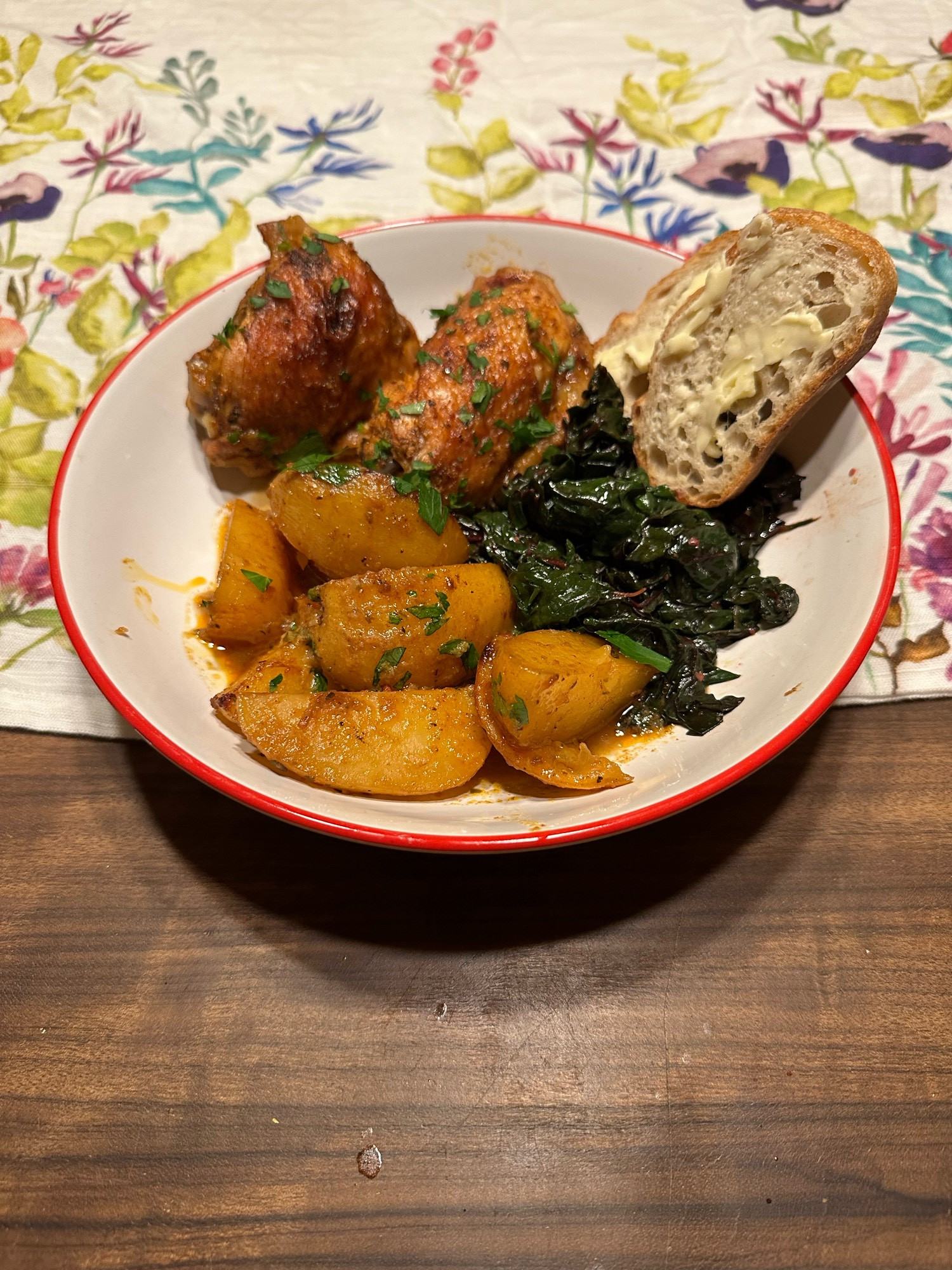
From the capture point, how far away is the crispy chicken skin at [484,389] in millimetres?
2375

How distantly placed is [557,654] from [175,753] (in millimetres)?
924

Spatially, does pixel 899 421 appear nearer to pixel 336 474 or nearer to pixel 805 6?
pixel 336 474

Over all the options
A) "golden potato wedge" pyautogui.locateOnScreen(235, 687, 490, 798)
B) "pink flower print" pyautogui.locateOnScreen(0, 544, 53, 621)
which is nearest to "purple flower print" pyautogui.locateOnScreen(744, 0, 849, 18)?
"golden potato wedge" pyautogui.locateOnScreen(235, 687, 490, 798)

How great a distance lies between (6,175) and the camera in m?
3.52

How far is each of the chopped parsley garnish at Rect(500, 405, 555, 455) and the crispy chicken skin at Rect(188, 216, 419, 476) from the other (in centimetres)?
46

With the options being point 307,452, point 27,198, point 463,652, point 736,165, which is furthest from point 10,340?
point 736,165

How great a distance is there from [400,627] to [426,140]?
2684 millimetres

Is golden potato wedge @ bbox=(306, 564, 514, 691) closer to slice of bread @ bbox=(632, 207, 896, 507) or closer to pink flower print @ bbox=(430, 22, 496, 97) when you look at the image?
slice of bread @ bbox=(632, 207, 896, 507)

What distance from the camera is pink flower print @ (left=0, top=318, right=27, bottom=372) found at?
3.06 metres

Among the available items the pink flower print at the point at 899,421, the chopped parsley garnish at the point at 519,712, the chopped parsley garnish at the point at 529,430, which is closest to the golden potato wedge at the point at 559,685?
the chopped parsley garnish at the point at 519,712

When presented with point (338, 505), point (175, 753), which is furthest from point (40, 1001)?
point (338, 505)

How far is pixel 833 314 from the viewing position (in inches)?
85.7

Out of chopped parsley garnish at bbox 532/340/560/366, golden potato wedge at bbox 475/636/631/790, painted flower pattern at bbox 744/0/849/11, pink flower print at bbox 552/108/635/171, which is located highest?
painted flower pattern at bbox 744/0/849/11

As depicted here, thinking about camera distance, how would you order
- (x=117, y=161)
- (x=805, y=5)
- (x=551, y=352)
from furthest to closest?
1. (x=805, y=5)
2. (x=117, y=161)
3. (x=551, y=352)
